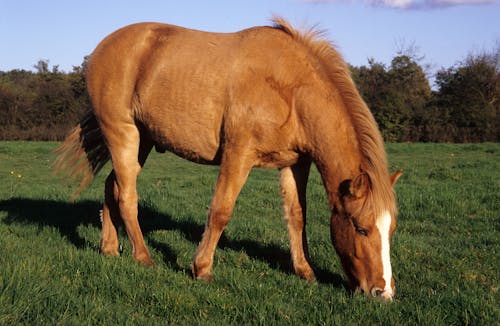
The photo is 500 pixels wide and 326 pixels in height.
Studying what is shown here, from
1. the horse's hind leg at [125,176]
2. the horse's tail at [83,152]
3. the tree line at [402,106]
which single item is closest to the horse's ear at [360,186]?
the horse's hind leg at [125,176]

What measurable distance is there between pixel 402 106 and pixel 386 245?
28.2 meters

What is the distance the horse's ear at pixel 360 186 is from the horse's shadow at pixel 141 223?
3.06 feet

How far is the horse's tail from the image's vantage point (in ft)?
21.8

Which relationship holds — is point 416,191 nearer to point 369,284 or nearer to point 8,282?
point 369,284

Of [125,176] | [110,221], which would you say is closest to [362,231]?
[125,176]

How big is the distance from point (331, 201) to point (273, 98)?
1056 millimetres

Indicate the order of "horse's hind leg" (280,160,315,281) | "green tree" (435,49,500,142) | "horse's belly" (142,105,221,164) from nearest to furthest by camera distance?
1. "horse's belly" (142,105,221,164)
2. "horse's hind leg" (280,160,315,281)
3. "green tree" (435,49,500,142)

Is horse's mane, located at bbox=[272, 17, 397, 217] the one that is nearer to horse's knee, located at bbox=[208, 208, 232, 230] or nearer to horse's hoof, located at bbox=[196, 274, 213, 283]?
horse's knee, located at bbox=[208, 208, 232, 230]

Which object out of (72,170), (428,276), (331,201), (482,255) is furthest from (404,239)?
(72,170)

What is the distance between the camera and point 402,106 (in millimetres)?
31000

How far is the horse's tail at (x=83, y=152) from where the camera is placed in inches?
262

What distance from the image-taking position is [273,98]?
15.5 feet

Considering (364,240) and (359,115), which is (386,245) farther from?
(359,115)

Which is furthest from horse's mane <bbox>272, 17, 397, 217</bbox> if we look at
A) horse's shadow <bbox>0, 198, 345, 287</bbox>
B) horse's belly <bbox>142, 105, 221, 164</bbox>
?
horse's belly <bbox>142, 105, 221, 164</bbox>
